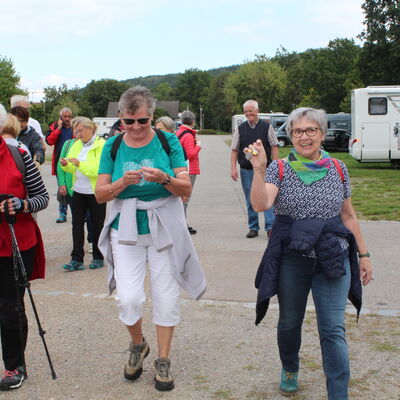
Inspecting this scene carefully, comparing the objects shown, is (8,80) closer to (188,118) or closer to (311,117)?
(188,118)

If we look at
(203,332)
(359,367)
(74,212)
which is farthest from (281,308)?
(74,212)

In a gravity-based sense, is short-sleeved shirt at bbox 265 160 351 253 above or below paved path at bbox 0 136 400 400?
above

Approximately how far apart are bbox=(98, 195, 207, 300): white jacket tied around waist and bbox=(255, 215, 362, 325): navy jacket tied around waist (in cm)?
56

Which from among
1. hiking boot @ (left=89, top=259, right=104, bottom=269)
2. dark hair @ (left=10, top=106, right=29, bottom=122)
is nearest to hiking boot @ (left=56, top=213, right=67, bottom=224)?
hiking boot @ (left=89, top=259, right=104, bottom=269)

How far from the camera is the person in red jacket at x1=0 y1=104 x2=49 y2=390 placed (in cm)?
386

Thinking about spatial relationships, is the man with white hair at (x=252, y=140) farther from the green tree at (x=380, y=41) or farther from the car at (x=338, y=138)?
the green tree at (x=380, y=41)

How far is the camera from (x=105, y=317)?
208 inches

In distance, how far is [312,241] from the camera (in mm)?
3369

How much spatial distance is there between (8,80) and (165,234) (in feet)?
263

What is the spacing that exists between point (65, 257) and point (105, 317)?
9.28ft

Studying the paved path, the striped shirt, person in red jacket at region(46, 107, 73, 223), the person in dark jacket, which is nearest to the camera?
the paved path

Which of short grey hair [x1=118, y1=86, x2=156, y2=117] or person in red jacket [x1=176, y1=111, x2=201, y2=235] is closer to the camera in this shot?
short grey hair [x1=118, y1=86, x2=156, y2=117]

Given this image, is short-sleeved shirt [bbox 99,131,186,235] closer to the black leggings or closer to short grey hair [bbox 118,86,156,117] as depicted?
short grey hair [bbox 118,86,156,117]

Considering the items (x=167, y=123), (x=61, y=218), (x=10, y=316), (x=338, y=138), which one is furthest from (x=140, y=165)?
(x=338, y=138)
